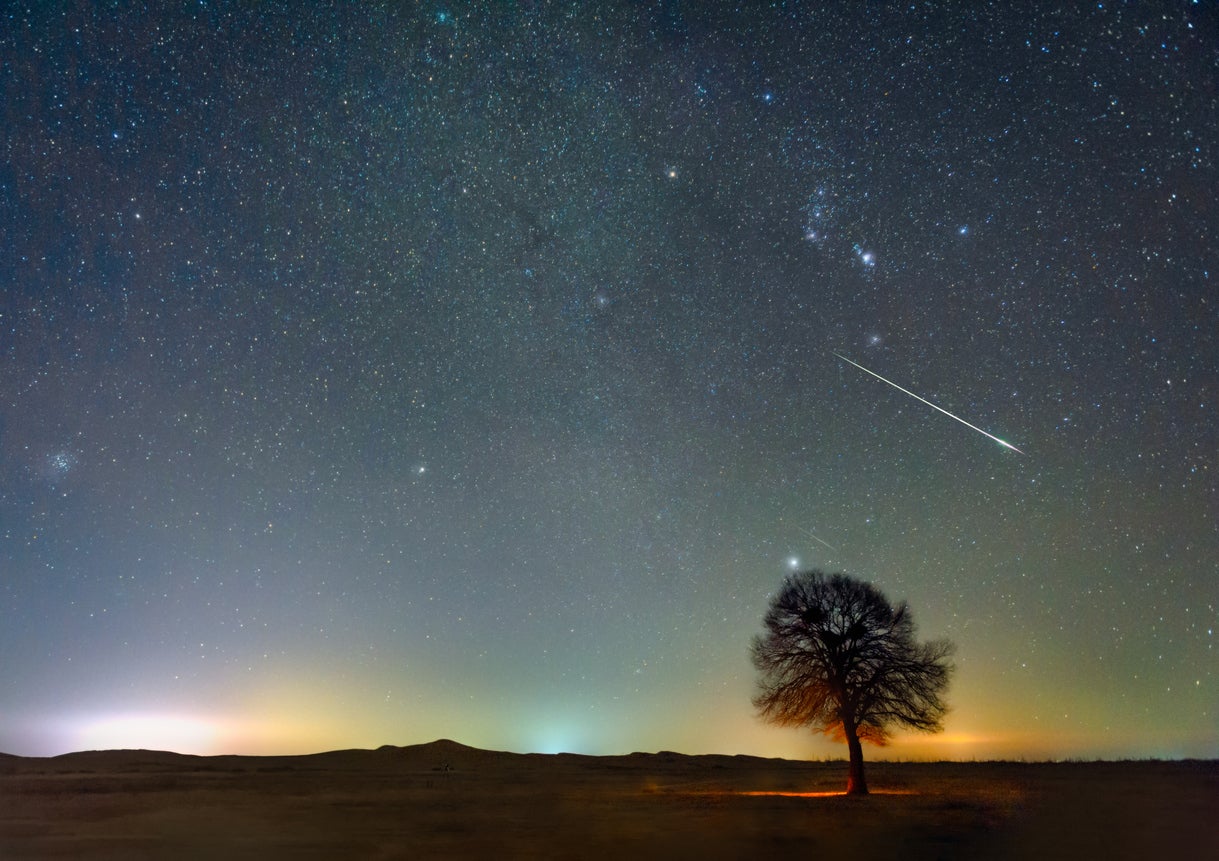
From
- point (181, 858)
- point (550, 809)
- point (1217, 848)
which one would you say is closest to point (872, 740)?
point (550, 809)

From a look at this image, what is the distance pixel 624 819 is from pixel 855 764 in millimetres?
11326

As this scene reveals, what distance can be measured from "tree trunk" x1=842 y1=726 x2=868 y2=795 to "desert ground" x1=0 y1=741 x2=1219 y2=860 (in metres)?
1.03

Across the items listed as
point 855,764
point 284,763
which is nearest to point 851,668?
point 855,764

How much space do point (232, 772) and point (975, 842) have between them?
42.5m

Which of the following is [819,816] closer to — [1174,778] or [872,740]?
[872,740]

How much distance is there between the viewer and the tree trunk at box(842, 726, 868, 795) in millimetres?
27328

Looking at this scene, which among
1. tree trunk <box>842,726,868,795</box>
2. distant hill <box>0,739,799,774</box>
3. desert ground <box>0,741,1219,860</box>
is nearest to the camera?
desert ground <box>0,741,1219,860</box>

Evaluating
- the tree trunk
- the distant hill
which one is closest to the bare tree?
the tree trunk

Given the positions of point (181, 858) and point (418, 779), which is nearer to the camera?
point (181, 858)

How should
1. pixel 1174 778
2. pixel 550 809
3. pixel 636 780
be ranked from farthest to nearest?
1. pixel 636 780
2. pixel 1174 778
3. pixel 550 809

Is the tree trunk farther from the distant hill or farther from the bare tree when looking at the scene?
the distant hill

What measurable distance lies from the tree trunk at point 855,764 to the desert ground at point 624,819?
3.37ft

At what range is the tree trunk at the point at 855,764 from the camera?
27328mm

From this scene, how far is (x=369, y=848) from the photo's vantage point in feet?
49.7
